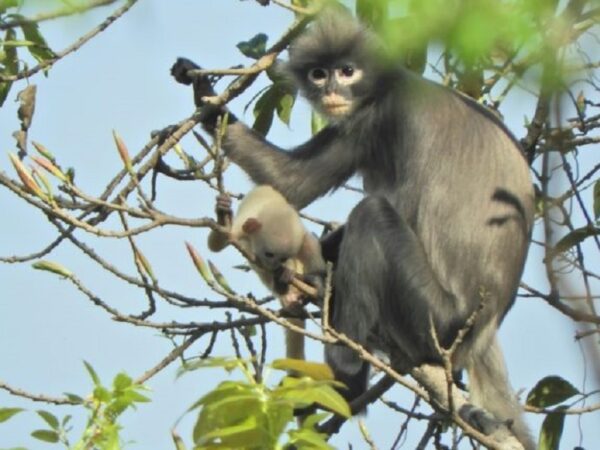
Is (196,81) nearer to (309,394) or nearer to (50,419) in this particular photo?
(50,419)

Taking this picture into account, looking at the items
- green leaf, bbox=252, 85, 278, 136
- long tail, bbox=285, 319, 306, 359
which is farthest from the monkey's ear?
green leaf, bbox=252, 85, 278, 136

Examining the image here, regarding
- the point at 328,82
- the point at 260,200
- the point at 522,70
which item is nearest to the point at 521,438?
the point at 260,200

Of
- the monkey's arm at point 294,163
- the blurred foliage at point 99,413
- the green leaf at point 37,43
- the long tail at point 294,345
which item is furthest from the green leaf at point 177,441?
the monkey's arm at point 294,163

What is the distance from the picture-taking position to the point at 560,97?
4.48ft

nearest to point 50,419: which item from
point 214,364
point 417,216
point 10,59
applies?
point 214,364

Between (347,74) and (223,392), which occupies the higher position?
(347,74)

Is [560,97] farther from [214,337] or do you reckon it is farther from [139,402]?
[214,337]

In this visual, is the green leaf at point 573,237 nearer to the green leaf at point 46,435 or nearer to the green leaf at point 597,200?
the green leaf at point 597,200

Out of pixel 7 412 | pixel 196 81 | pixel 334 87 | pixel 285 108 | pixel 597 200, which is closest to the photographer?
pixel 7 412

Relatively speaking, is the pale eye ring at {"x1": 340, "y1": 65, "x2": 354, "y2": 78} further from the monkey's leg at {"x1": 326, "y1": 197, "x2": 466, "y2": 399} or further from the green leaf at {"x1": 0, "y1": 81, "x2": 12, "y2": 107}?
the green leaf at {"x1": 0, "y1": 81, "x2": 12, "y2": 107}

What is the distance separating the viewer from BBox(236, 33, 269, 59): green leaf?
5.53 m

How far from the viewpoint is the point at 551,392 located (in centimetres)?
503

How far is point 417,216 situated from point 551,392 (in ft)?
4.72

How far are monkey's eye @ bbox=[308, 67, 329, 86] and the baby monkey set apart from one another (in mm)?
874
